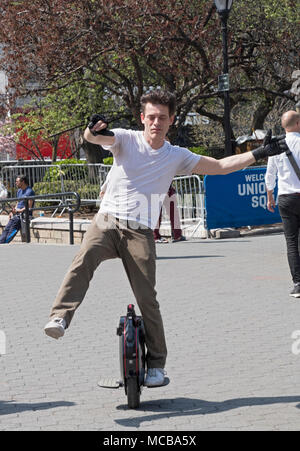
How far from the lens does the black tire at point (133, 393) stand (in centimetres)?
513

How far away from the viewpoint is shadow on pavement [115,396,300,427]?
198 inches

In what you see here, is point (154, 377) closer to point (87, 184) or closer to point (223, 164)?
point (223, 164)

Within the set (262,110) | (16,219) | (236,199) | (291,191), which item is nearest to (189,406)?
(291,191)

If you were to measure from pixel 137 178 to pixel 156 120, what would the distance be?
0.37m

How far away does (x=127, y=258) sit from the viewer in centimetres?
536

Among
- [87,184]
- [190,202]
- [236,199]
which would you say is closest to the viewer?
[236,199]

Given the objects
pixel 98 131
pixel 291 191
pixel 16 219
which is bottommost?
pixel 16 219

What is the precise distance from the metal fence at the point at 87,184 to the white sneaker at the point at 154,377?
448 inches

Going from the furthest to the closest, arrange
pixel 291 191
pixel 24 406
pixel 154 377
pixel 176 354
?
pixel 291 191 → pixel 176 354 → pixel 154 377 → pixel 24 406

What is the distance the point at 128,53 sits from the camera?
19.9 metres

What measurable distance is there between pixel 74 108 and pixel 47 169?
241 centimetres

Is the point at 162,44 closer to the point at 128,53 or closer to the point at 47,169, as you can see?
the point at 128,53

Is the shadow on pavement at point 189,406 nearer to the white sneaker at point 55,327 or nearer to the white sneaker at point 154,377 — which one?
the white sneaker at point 154,377

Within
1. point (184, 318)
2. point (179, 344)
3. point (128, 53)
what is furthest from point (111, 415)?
point (128, 53)
